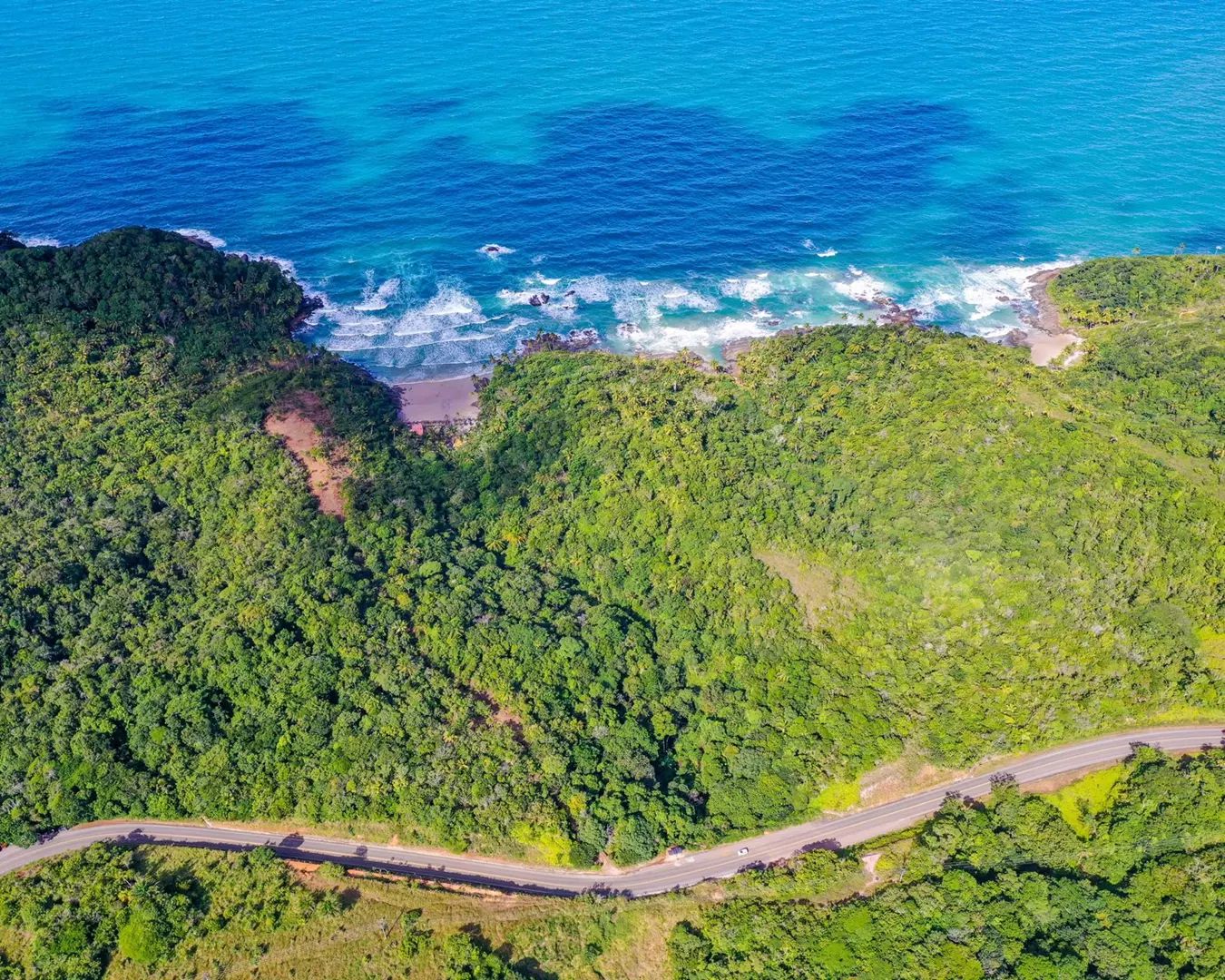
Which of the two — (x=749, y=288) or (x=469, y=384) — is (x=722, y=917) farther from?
(x=749, y=288)

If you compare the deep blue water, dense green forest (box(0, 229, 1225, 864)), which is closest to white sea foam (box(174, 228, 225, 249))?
the deep blue water

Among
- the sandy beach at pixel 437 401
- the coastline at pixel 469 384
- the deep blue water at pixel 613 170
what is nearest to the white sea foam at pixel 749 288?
the deep blue water at pixel 613 170

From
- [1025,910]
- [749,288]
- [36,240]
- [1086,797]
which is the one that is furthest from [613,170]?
[1025,910]

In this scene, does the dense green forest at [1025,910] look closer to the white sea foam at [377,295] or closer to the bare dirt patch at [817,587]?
the bare dirt patch at [817,587]

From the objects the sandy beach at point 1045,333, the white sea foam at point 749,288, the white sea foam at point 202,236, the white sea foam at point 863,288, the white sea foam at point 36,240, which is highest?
the white sea foam at point 36,240

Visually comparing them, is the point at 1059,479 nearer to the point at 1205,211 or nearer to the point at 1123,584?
the point at 1123,584

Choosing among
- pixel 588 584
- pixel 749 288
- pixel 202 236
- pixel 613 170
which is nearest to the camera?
pixel 588 584

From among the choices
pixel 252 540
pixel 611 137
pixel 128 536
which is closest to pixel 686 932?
pixel 252 540
